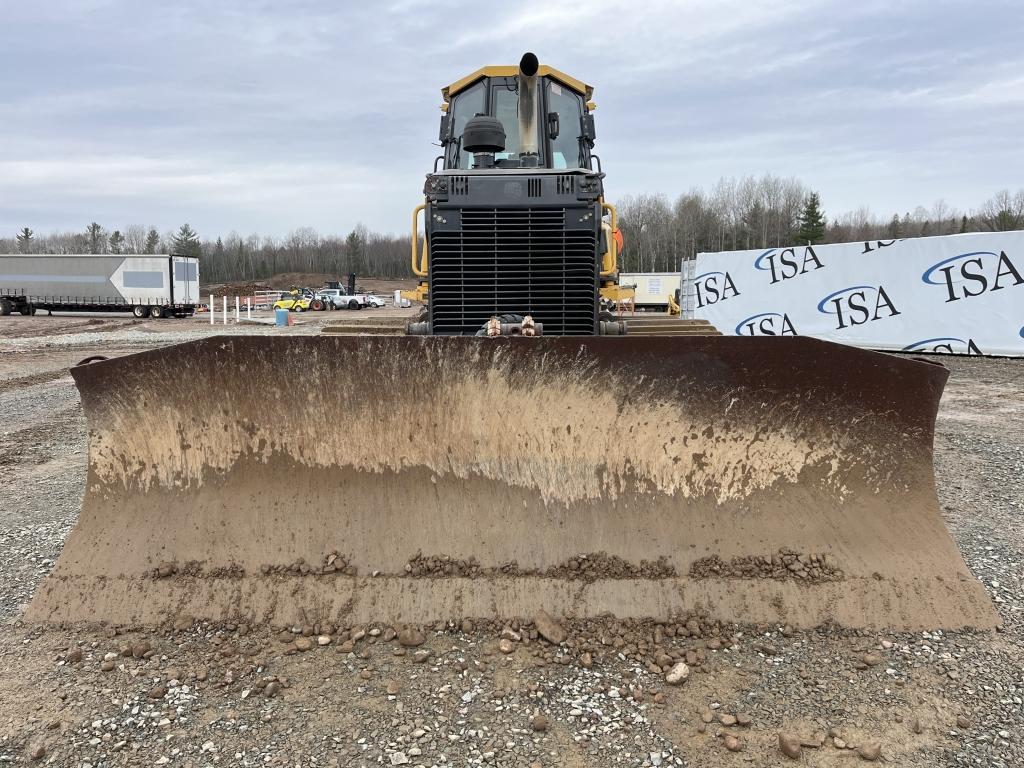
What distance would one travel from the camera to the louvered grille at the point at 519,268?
4.37 m

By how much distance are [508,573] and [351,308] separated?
49430 mm

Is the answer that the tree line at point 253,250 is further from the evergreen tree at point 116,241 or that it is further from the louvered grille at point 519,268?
the louvered grille at point 519,268

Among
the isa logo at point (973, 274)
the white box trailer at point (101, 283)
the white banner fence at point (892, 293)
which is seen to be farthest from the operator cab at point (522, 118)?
the white box trailer at point (101, 283)

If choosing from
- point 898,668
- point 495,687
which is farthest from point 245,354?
point 898,668

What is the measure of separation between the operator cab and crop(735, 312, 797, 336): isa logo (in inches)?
509

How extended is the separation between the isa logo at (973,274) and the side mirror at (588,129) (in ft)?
41.6

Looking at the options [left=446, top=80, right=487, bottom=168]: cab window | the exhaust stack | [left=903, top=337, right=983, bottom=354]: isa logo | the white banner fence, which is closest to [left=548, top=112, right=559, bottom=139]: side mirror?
the exhaust stack

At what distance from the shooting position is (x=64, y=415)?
340 inches

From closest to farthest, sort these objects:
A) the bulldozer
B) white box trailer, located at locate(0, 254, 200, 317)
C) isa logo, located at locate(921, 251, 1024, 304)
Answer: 1. the bulldozer
2. isa logo, located at locate(921, 251, 1024, 304)
3. white box trailer, located at locate(0, 254, 200, 317)

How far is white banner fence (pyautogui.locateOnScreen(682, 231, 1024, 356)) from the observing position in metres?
14.1

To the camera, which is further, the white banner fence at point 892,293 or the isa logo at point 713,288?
the isa logo at point 713,288

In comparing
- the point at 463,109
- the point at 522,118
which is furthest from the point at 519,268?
the point at 463,109

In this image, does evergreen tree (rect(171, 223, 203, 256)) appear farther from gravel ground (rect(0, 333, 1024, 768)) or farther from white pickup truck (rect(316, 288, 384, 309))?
gravel ground (rect(0, 333, 1024, 768))

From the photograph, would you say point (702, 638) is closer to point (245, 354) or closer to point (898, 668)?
point (898, 668)
